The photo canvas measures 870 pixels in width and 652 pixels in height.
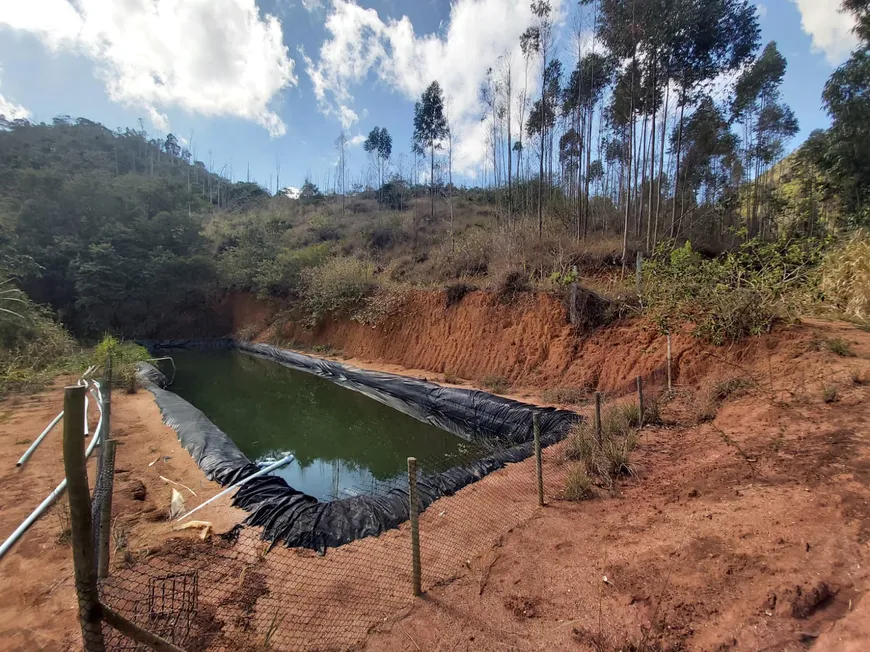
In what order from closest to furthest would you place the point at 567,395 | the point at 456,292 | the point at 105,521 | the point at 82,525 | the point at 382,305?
the point at 82,525 → the point at 105,521 → the point at 567,395 → the point at 456,292 → the point at 382,305

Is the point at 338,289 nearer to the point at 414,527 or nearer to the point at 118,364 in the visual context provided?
the point at 118,364

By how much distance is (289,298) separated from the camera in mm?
19422

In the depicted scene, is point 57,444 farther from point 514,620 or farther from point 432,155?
point 432,155

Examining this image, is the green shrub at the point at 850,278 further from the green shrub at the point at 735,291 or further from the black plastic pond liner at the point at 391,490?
the black plastic pond liner at the point at 391,490

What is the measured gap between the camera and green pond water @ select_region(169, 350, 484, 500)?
6445 mm

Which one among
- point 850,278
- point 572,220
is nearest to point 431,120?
point 572,220

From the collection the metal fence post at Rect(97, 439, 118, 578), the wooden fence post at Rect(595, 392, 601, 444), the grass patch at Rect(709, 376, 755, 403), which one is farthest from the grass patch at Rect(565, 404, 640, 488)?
the metal fence post at Rect(97, 439, 118, 578)

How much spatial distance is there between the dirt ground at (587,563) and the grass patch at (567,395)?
113 inches

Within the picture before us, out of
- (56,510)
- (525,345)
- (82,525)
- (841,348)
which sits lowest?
(56,510)

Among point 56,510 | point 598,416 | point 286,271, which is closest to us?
point 56,510

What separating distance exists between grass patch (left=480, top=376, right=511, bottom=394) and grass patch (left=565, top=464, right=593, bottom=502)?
506cm

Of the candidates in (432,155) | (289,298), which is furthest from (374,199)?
(289,298)

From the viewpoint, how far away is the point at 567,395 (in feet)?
26.6

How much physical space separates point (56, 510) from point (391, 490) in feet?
11.0
